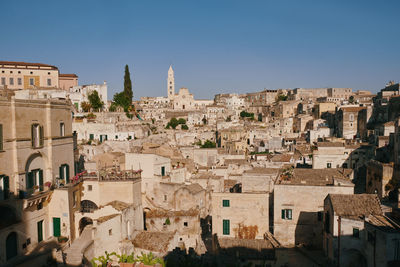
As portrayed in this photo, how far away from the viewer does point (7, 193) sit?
1788cm

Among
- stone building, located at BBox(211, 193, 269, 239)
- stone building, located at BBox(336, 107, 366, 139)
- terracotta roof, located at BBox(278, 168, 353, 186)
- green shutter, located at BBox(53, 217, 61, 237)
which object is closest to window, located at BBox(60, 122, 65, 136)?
green shutter, located at BBox(53, 217, 61, 237)

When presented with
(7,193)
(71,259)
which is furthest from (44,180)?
(71,259)

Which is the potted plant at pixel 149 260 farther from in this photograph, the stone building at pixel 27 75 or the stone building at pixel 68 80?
the stone building at pixel 68 80

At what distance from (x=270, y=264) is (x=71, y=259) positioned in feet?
37.9

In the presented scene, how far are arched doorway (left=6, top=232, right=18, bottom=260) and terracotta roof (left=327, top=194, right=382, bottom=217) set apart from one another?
17180 millimetres

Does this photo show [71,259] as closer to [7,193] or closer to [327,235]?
[7,193]

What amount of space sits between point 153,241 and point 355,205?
1242cm

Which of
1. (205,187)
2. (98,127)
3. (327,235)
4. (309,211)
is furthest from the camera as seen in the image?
(98,127)

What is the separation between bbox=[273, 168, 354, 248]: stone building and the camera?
2216cm

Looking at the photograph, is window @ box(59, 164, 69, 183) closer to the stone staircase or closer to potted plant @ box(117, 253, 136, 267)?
the stone staircase

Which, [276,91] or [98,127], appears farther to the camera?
[276,91]

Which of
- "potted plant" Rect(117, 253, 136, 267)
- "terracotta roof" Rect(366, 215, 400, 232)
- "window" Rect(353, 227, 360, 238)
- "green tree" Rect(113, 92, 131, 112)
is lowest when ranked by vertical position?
"potted plant" Rect(117, 253, 136, 267)

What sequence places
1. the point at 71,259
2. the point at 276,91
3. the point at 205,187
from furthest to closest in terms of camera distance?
the point at 276,91 → the point at 205,187 → the point at 71,259

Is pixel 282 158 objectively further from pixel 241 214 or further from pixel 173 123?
pixel 173 123
